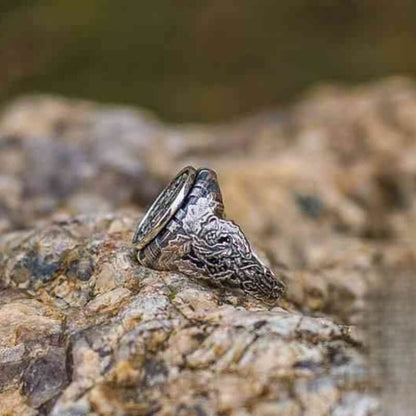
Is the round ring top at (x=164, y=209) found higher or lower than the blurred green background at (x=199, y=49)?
lower

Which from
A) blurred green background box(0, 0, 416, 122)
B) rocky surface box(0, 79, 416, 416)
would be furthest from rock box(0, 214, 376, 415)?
blurred green background box(0, 0, 416, 122)

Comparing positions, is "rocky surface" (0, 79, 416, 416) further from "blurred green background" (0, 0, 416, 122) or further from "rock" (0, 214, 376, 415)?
"blurred green background" (0, 0, 416, 122)

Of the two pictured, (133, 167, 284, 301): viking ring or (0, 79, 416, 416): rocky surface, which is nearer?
(0, 79, 416, 416): rocky surface

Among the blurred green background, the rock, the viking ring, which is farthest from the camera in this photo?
the blurred green background

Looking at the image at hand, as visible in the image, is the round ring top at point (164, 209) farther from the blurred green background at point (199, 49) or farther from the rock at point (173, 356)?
the blurred green background at point (199, 49)

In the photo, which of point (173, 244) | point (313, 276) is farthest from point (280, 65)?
point (173, 244)

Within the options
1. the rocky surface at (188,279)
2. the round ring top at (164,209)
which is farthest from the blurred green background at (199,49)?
the round ring top at (164,209)
